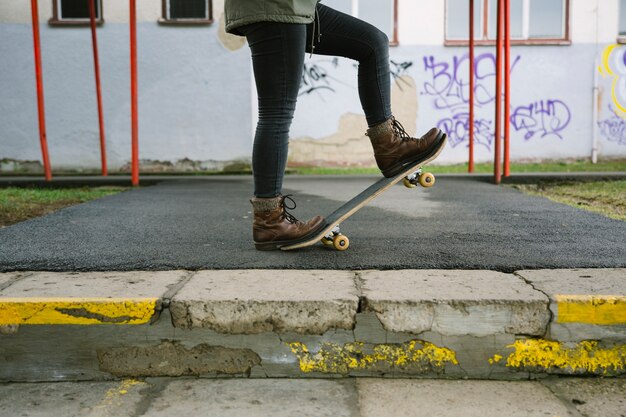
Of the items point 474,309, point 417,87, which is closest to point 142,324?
point 474,309

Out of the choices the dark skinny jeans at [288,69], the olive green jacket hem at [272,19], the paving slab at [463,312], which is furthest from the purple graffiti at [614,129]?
the paving slab at [463,312]

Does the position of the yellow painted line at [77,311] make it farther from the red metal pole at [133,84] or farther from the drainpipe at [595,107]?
the drainpipe at [595,107]

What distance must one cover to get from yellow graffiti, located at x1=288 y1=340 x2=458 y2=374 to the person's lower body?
31.2 inches

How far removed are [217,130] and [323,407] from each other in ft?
28.7

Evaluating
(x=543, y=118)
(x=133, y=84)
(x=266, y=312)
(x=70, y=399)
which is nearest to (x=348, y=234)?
(x=266, y=312)

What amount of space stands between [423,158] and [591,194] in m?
3.10

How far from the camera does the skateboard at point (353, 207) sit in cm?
268

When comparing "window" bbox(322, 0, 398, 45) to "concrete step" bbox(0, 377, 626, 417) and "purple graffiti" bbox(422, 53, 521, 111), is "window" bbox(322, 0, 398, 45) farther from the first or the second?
"concrete step" bbox(0, 377, 626, 417)

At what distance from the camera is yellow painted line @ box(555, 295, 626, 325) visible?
193 cm

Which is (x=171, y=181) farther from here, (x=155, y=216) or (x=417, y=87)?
(x=417, y=87)

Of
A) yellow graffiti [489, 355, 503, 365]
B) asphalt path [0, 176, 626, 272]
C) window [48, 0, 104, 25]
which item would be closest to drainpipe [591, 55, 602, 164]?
asphalt path [0, 176, 626, 272]

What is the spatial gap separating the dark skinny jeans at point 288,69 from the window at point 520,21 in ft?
27.0

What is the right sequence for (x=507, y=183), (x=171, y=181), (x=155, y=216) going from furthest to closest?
(x=171, y=181) < (x=507, y=183) < (x=155, y=216)

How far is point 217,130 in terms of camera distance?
33.5 feet
